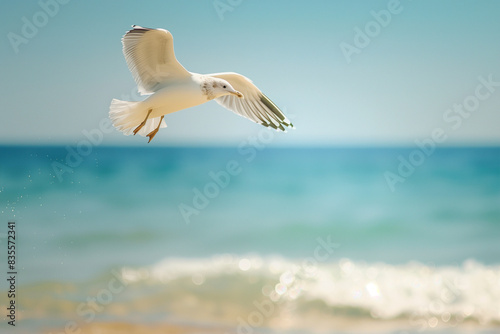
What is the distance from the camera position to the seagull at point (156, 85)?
2.27 m

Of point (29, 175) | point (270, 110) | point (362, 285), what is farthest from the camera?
point (29, 175)

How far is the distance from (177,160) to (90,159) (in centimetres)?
208

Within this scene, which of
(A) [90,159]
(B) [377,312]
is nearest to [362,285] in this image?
(B) [377,312]

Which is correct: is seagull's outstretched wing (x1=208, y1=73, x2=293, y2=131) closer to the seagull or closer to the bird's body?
the seagull

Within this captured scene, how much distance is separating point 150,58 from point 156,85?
0.12m

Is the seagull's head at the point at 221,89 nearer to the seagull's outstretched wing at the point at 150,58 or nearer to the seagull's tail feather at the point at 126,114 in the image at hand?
the seagull's outstretched wing at the point at 150,58

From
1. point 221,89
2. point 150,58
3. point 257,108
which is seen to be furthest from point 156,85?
point 257,108

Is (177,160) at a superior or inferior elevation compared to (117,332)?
superior

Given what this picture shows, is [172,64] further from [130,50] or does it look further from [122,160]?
[122,160]

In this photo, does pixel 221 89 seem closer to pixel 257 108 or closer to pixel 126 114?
pixel 126 114

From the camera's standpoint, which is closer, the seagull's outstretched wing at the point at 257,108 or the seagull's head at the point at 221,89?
the seagull's head at the point at 221,89

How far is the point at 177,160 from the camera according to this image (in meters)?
11.6

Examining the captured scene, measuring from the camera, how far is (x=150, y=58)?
93.1 inches

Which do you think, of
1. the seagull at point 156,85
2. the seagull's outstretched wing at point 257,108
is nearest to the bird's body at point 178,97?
the seagull at point 156,85
